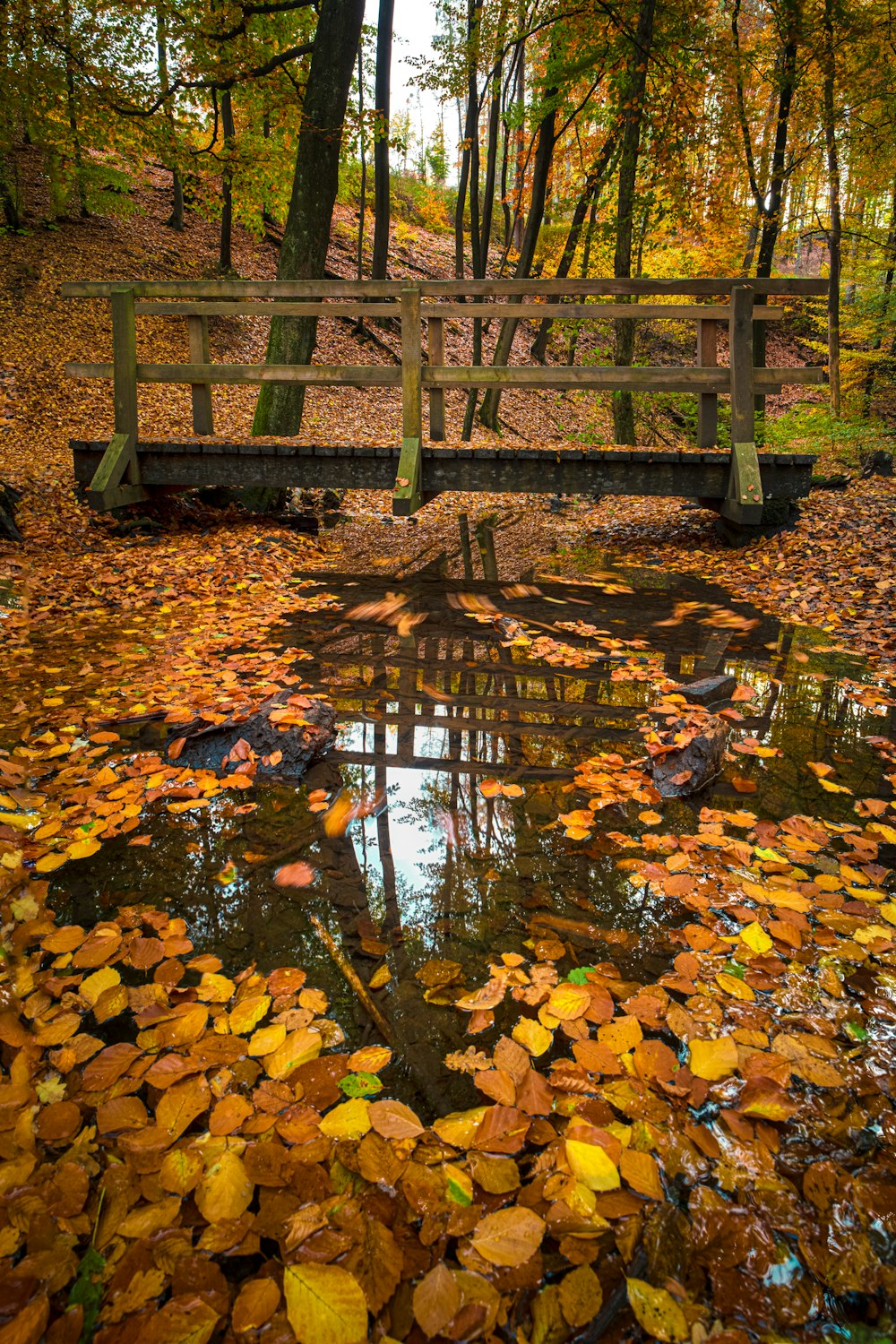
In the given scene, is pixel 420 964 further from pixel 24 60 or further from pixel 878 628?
pixel 24 60

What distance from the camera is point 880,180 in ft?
48.2

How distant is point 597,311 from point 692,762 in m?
4.77

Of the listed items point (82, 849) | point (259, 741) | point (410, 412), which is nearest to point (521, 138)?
point (410, 412)

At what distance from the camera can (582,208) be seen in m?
14.2

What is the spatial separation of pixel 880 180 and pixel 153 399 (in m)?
14.9

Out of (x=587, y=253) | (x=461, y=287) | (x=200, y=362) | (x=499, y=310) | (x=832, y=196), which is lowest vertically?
(x=200, y=362)

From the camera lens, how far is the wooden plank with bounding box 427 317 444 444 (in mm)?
6301

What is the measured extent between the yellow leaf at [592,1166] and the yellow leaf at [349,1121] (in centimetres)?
38

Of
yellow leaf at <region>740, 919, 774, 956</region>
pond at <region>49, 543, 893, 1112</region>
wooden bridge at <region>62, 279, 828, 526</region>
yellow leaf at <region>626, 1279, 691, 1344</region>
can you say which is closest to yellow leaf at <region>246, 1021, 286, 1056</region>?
pond at <region>49, 543, 893, 1112</region>

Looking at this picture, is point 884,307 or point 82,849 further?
point 884,307

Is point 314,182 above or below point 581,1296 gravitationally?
above

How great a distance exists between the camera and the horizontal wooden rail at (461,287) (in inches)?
235

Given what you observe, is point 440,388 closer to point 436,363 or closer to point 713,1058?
point 436,363

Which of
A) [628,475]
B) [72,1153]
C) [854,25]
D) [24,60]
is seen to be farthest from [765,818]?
[854,25]
